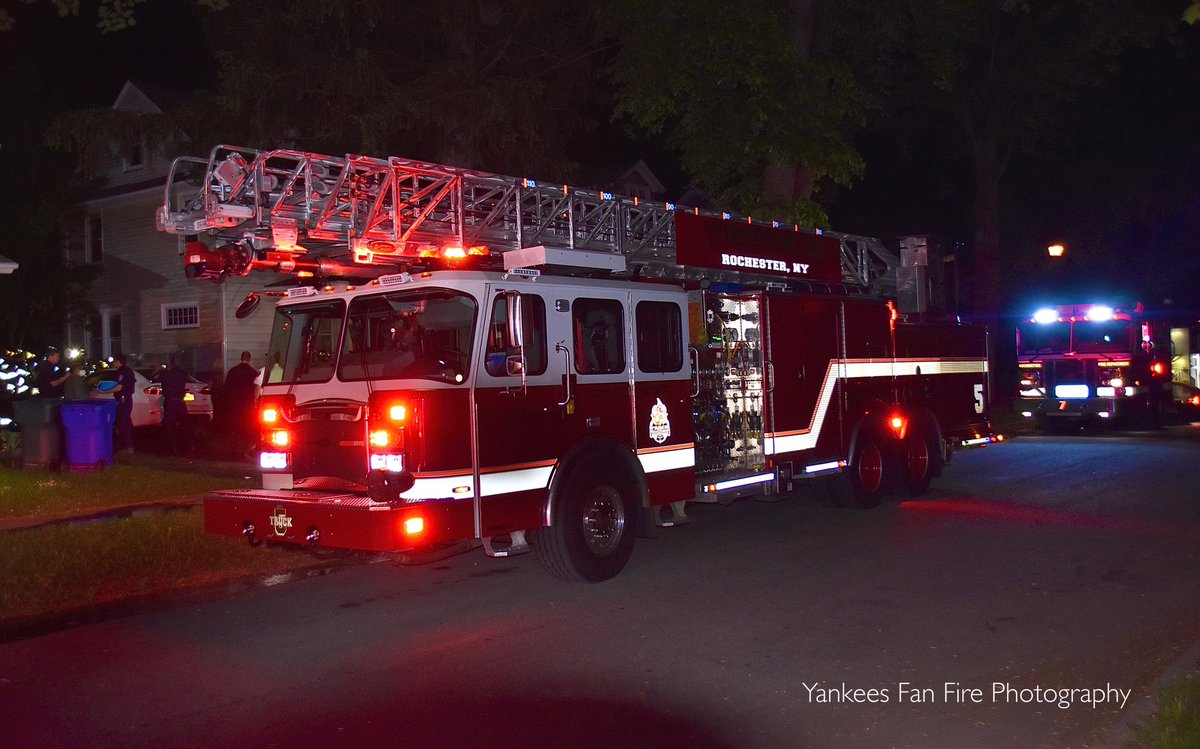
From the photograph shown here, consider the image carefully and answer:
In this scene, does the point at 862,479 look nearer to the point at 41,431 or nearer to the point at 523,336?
the point at 523,336

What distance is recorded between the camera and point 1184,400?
24.2 metres

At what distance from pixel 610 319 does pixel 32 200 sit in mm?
24259

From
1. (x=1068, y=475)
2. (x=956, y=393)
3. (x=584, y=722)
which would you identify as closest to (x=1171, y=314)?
(x=1068, y=475)

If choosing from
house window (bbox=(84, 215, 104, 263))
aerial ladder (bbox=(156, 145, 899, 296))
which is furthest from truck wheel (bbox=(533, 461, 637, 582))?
house window (bbox=(84, 215, 104, 263))

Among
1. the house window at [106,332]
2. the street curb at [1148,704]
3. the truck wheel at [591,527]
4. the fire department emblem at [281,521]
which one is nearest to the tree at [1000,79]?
the truck wheel at [591,527]

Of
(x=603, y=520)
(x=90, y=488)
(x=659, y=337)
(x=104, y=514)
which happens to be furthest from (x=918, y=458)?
(x=90, y=488)

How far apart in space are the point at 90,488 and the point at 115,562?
14.4 feet

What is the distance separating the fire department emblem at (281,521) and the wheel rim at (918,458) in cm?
761

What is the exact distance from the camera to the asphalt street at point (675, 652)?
203 inches

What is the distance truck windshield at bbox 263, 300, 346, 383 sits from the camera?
8.05 m

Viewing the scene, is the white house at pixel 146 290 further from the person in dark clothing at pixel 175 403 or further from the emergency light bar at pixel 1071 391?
the emergency light bar at pixel 1071 391

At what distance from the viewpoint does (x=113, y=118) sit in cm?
1761

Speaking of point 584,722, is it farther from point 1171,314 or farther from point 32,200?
point 32,200

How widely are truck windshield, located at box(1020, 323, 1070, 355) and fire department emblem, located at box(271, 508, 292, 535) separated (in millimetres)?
18959
